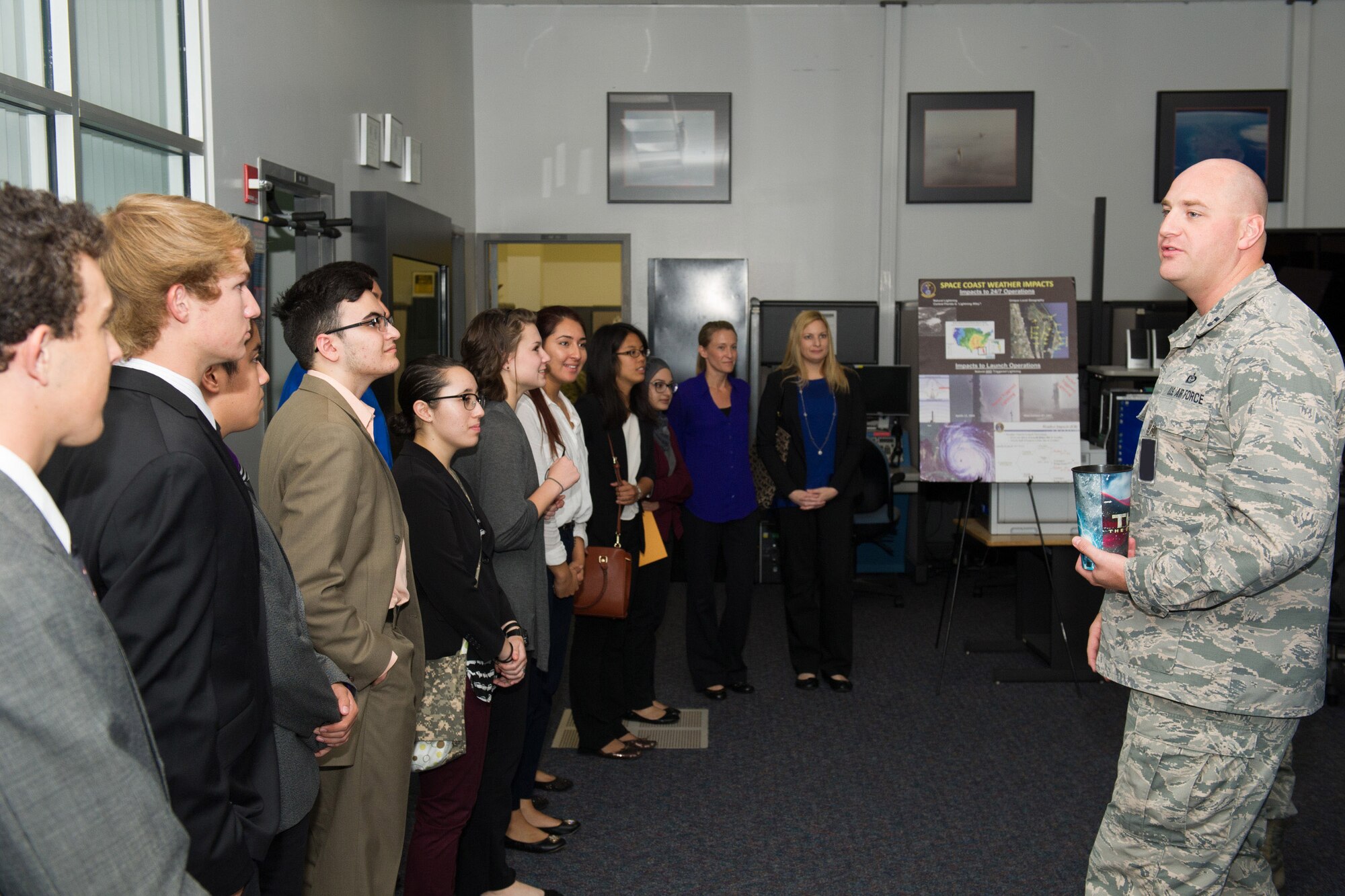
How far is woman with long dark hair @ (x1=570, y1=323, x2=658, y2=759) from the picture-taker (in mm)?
3354

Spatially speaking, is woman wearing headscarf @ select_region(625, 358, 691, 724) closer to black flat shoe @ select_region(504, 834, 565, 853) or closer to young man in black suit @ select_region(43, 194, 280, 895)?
black flat shoe @ select_region(504, 834, 565, 853)

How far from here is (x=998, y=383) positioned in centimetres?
432

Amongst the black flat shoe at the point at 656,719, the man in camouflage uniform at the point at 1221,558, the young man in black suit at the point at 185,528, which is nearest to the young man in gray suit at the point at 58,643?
the young man in black suit at the point at 185,528

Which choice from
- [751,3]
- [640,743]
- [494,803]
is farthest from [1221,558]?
[751,3]

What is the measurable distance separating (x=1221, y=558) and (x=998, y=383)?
Result: 277 centimetres

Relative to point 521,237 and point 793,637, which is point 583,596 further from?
point 521,237

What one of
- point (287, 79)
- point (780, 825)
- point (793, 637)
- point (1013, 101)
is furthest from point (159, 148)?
point (1013, 101)

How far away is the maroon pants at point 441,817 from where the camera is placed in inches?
86.0

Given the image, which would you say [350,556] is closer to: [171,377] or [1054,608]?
[171,377]

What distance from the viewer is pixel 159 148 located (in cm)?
271

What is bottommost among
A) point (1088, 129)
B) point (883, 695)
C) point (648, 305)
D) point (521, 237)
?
point (883, 695)

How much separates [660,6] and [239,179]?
4091mm

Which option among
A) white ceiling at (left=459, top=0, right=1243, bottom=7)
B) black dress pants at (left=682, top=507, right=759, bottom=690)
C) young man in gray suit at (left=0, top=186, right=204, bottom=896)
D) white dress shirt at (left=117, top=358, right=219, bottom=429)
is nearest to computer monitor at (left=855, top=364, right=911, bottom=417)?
black dress pants at (left=682, top=507, right=759, bottom=690)

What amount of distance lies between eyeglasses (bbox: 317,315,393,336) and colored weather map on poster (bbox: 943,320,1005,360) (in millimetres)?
2985
